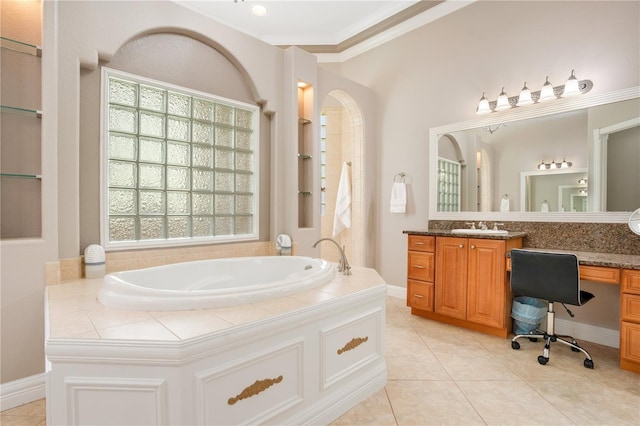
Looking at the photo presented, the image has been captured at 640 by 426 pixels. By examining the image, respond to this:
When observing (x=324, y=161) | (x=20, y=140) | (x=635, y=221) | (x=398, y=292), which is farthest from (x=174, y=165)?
(x=635, y=221)

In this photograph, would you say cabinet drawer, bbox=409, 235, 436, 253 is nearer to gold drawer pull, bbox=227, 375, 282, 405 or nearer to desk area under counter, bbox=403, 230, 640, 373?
desk area under counter, bbox=403, 230, 640, 373

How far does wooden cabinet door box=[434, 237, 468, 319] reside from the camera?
9.52 ft

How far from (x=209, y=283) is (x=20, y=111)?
1.53m

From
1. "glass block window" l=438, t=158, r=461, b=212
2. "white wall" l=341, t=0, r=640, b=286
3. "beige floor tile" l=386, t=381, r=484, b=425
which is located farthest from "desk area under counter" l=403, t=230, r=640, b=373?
"beige floor tile" l=386, t=381, r=484, b=425

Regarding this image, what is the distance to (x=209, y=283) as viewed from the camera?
95.6 inches

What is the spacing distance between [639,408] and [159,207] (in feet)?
10.6

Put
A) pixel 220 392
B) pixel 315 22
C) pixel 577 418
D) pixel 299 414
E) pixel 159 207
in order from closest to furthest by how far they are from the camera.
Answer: pixel 220 392
pixel 299 414
pixel 577 418
pixel 159 207
pixel 315 22

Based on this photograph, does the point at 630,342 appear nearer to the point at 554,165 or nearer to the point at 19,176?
the point at 554,165

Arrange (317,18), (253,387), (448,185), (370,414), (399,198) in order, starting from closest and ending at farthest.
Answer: (253,387), (370,414), (448,185), (399,198), (317,18)

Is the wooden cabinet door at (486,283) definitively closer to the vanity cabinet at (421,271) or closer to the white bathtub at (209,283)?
the vanity cabinet at (421,271)

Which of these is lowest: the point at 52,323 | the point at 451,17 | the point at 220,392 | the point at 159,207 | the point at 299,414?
the point at 299,414

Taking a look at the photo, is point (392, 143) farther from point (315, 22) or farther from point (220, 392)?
point (220, 392)

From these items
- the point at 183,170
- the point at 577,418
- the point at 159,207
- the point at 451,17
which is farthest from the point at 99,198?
the point at 451,17

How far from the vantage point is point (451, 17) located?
11.3 feet
